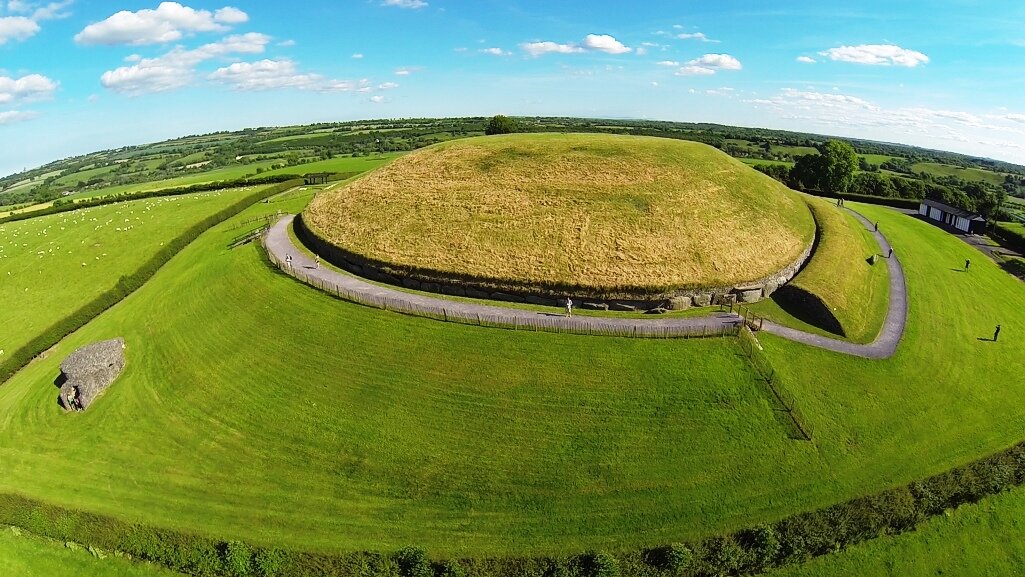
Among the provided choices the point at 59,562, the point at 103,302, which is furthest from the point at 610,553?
the point at 103,302

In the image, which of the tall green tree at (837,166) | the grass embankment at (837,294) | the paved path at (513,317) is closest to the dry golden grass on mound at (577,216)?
the grass embankment at (837,294)

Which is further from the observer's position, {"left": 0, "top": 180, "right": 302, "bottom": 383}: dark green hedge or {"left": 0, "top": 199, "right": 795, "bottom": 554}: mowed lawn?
{"left": 0, "top": 180, "right": 302, "bottom": 383}: dark green hedge

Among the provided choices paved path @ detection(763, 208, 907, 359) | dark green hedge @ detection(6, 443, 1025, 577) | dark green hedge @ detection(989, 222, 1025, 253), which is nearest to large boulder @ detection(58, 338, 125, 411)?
dark green hedge @ detection(6, 443, 1025, 577)

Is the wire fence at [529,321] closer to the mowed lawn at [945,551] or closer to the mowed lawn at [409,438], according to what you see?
the mowed lawn at [409,438]

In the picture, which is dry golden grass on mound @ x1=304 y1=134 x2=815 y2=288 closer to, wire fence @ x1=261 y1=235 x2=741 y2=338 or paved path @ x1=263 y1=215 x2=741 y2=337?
paved path @ x1=263 y1=215 x2=741 y2=337

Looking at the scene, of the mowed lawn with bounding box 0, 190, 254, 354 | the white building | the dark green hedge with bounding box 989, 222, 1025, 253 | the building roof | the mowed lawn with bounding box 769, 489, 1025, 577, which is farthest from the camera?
the building roof

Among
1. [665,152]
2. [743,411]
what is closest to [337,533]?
[743,411]
